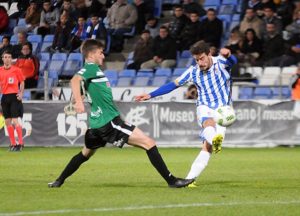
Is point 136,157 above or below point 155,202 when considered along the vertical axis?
below

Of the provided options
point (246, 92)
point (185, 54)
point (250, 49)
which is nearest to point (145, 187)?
point (246, 92)

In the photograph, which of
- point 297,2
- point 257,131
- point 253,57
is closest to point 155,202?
point 257,131

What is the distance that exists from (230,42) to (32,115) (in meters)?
5.35

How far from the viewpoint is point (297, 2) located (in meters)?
23.7

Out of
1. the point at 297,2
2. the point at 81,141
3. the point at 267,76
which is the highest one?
the point at 297,2

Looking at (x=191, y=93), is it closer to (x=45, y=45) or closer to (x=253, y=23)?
(x=253, y=23)

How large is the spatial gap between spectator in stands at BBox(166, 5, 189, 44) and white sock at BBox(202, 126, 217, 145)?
43.1ft

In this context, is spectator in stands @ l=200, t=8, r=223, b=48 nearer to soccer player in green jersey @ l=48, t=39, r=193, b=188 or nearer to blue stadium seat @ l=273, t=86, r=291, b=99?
blue stadium seat @ l=273, t=86, r=291, b=99

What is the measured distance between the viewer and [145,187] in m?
11.2

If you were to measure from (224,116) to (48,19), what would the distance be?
17164mm

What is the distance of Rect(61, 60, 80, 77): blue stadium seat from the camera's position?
25325 millimetres

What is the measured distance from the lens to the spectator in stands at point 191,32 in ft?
78.4

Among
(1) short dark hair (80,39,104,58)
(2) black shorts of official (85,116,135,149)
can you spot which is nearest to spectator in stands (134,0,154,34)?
(1) short dark hair (80,39,104,58)

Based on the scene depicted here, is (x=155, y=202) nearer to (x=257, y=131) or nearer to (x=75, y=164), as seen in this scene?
(x=75, y=164)
